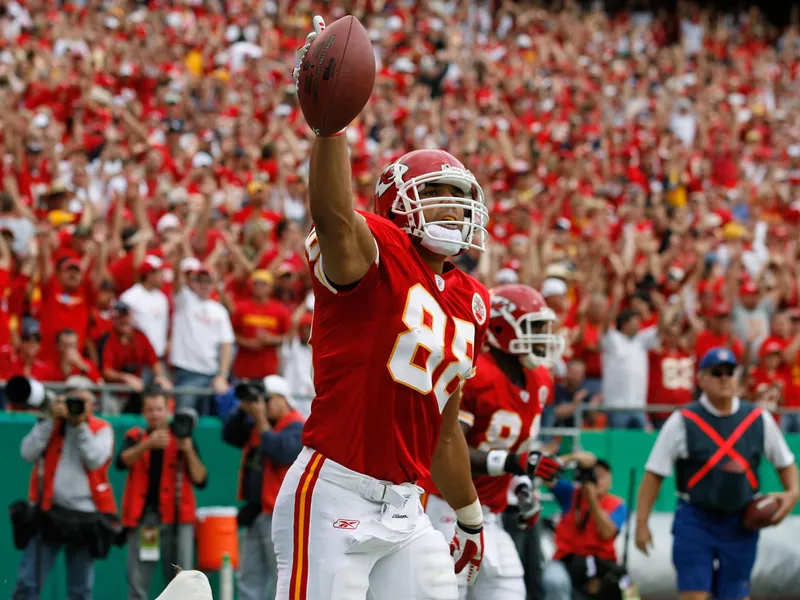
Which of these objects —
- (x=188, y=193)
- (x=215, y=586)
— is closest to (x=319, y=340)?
(x=215, y=586)

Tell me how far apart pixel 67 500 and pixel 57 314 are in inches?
74.6

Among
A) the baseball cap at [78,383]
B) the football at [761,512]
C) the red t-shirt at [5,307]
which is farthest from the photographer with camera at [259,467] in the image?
the football at [761,512]

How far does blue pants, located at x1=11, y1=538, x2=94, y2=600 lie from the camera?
7.82 meters

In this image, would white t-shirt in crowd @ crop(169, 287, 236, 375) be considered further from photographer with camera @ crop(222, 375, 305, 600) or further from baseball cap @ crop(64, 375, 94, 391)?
photographer with camera @ crop(222, 375, 305, 600)

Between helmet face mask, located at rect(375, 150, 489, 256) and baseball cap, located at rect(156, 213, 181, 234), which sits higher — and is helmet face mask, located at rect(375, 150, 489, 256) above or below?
below

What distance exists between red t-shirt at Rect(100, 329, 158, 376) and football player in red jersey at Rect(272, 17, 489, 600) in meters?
5.72

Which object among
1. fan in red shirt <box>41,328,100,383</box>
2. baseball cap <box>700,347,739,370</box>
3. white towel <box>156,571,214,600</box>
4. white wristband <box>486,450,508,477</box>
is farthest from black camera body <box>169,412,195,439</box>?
white towel <box>156,571,214,600</box>

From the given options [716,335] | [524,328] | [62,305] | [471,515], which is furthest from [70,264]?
[716,335]

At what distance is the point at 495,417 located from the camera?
6086mm

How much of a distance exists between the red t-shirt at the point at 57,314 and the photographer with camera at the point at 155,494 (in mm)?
1410

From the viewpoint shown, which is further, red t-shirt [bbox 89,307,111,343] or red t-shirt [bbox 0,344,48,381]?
red t-shirt [bbox 89,307,111,343]

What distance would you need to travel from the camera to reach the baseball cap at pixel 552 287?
10852mm

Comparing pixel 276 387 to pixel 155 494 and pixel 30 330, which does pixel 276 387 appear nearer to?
pixel 155 494

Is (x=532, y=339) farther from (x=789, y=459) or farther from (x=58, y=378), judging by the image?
(x=58, y=378)
